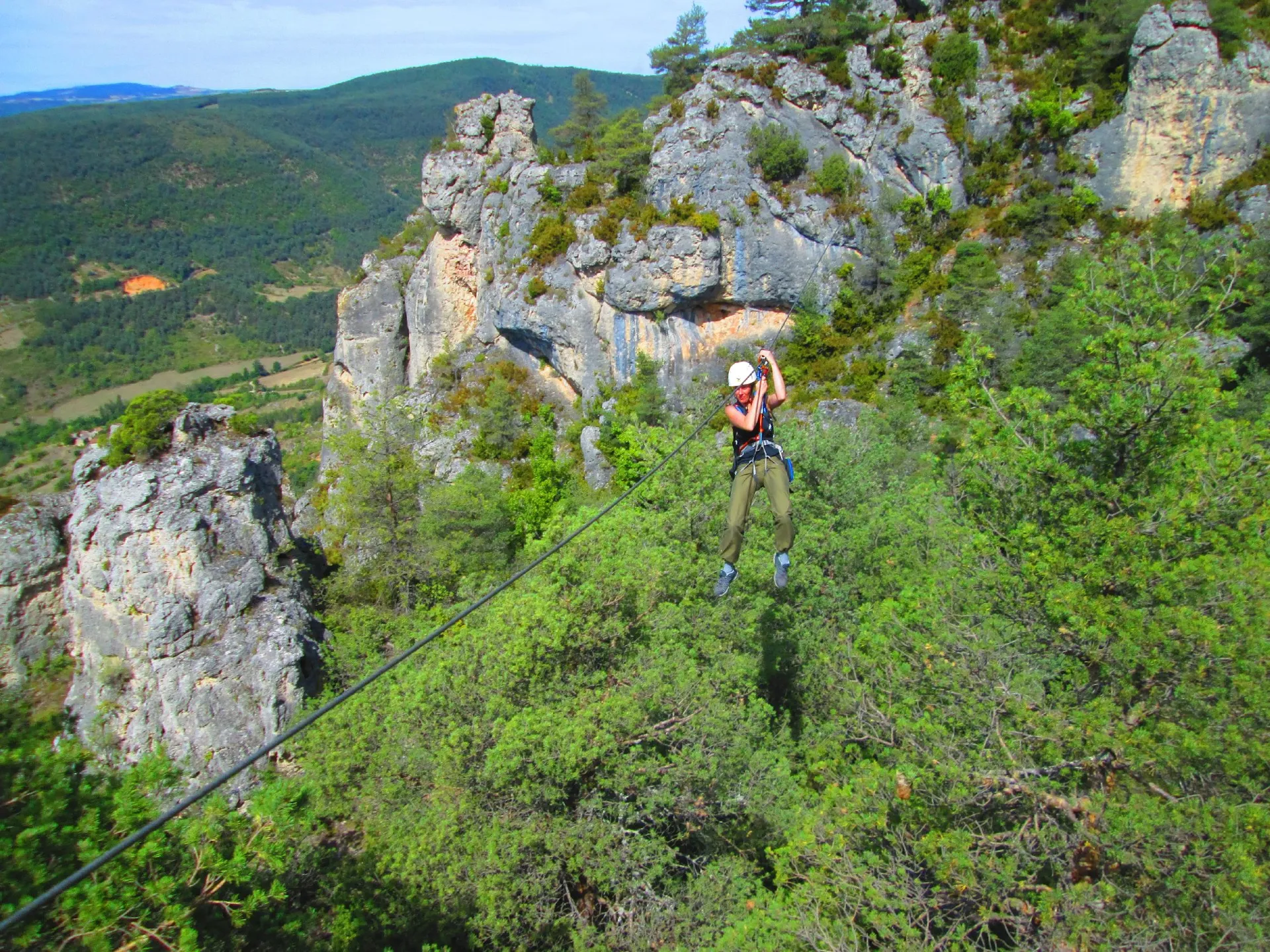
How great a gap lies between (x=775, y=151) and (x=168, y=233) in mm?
Answer: 166018

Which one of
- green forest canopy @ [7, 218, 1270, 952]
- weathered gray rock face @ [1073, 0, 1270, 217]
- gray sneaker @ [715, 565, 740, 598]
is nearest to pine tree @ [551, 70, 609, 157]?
weathered gray rock face @ [1073, 0, 1270, 217]

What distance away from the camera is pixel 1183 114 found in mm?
28172

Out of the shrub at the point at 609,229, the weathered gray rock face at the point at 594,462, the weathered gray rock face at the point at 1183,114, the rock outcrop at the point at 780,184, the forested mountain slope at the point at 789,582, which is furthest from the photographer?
the shrub at the point at 609,229

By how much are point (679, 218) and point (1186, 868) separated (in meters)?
29.1

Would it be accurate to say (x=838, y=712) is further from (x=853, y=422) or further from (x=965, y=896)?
(x=853, y=422)

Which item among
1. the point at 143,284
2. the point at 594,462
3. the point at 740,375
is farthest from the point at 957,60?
the point at 143,284

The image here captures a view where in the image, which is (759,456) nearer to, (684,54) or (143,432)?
(143,432)

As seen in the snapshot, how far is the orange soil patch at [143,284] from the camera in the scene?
138625 mm

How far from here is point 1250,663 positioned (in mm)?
5867

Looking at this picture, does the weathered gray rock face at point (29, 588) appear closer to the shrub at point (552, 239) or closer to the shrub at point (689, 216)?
the shrub at point (552, 239)

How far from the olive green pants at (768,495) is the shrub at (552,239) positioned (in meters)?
28.5

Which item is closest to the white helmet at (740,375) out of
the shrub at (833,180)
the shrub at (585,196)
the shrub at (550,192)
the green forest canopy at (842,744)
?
the green forest canopy at (842,744)

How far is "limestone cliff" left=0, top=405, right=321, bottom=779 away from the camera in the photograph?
617 inches

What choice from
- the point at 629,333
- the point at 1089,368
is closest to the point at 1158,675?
the point at 1089,368
